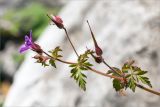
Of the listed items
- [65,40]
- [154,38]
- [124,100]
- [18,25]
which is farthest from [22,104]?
[18,25]

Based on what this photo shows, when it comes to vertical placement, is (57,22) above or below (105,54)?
below

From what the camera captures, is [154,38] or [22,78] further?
[22,78]

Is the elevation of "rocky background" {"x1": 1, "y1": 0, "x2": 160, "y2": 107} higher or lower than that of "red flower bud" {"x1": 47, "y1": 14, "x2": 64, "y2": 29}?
higher

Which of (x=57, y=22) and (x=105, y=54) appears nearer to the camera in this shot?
(x=57, y=22)

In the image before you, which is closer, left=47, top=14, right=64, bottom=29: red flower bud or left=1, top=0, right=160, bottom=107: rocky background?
left=47, top=14, right=64, bottom=29: red flower bud

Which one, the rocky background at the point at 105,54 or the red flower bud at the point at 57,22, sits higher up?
the rocky background at the point at 105,54

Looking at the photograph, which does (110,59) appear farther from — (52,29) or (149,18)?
(52,29)

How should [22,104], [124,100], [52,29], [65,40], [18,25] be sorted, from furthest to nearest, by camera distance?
[18,25] → [52,29] → [65,40] → [22,104] → [124,100]

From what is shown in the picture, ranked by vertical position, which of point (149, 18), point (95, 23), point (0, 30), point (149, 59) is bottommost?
point (149, 59)
